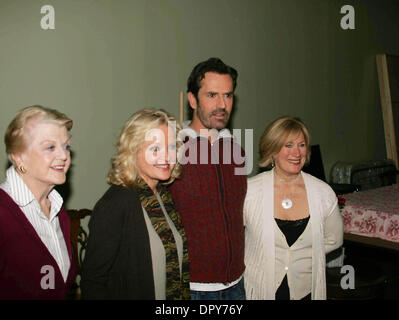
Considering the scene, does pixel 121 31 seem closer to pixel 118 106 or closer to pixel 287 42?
pixel 118 106

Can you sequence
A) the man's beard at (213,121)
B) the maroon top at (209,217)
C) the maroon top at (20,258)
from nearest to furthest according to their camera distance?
the maroon top at (20,258)
the maroon top at (209,217)
the man's beard at (213,121)

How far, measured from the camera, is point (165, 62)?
327 cm

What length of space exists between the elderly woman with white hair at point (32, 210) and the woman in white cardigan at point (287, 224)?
0.95 meters

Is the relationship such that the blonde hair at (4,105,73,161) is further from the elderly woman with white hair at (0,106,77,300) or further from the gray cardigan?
the gray cardigan

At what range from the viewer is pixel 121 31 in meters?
2.93

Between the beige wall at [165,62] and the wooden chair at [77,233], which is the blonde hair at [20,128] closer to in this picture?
the beige wall at [165,62]

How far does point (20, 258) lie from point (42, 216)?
0.62ft

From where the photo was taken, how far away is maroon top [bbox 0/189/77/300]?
1.32 metres

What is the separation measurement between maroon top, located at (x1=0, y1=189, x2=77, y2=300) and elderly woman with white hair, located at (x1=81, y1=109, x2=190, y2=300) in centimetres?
15

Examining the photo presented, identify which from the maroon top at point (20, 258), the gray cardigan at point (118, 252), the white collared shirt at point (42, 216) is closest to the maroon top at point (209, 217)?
the gray cardigan at point (118, 252)

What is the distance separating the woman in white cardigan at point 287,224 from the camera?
1953 mm

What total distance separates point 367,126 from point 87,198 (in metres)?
4.67

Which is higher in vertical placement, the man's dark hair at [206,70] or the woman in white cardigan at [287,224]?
the man's dark hair at [206,70]

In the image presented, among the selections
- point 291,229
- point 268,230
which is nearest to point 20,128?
point 268,230
